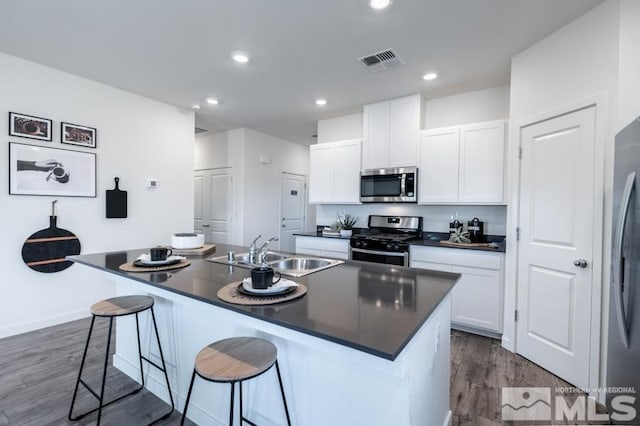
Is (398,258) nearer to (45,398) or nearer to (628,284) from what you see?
(628,284)

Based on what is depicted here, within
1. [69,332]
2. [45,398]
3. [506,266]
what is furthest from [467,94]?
[69,332]

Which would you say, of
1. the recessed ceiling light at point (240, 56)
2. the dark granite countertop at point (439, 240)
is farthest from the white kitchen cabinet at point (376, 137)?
the recessed ceiling light at point (240, 56)

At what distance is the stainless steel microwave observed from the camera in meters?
3.61

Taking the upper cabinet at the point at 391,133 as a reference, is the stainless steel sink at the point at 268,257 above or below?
below

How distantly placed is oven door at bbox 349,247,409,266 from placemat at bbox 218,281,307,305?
2.15 meters

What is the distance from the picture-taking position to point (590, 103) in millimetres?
2061

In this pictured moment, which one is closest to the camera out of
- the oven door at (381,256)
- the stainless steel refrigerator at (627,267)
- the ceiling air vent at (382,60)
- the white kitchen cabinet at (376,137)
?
the stainless steel refrigerator at (627,267)

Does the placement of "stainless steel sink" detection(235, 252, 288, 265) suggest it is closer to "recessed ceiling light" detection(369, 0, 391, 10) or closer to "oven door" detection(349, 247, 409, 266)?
"oven door" detection(349, 247, 409, 266)

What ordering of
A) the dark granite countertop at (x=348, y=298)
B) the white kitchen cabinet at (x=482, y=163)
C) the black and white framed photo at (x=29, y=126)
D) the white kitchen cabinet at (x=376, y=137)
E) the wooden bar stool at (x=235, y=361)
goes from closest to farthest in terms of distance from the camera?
1. the dark granite countertop at (x=348, y=298)
2. the wooden bar stool at (x=235, y=361)
3. the black and white framed photo at (x=29, y=126)
4. the white kitchen cabinet at (x=482, y=163)
5. the white kitchen cabinet at (x=376, y=137)

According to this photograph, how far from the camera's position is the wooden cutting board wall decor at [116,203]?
3.50 meters

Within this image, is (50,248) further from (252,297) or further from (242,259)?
(252,297)

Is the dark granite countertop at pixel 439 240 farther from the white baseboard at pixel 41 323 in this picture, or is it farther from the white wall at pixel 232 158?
the white baseboard at pixel 41 323
